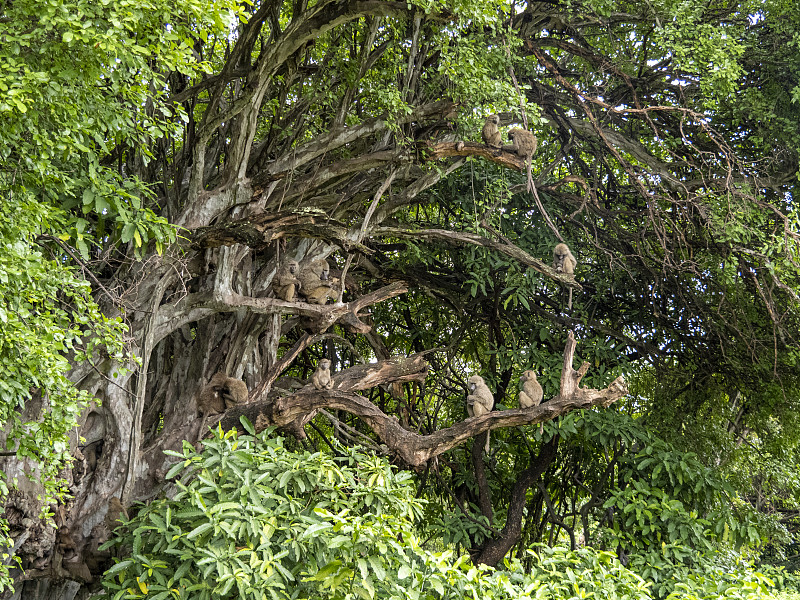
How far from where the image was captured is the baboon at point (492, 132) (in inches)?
207

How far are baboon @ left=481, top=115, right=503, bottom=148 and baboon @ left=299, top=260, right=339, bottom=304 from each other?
172 centimetres

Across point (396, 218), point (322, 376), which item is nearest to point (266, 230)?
point (322, 376)

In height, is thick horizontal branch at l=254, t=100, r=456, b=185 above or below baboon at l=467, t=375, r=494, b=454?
above

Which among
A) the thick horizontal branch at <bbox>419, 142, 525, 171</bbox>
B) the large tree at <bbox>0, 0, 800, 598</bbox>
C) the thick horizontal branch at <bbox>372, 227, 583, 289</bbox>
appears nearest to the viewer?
the large tree at <bbox>0, 0, 800, 598</bbox>

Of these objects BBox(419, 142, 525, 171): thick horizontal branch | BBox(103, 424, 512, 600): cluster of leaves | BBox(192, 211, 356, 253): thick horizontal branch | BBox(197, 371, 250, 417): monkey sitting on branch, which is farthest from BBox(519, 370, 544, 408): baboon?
BBox(197, 371, 250, 417): monkey sitting on branch

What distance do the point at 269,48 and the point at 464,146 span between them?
1.64 m

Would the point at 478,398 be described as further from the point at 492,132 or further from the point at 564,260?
the point at 492,132

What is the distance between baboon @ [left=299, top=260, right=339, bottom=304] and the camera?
565cm

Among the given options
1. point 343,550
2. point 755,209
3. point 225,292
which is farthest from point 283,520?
point 755,209

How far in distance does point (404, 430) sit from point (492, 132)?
2.42m

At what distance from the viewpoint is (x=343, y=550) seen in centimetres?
363

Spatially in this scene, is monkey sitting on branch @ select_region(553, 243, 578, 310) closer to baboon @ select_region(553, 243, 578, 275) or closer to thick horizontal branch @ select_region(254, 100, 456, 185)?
baboon @ select_region(553, 243, 578, 275)

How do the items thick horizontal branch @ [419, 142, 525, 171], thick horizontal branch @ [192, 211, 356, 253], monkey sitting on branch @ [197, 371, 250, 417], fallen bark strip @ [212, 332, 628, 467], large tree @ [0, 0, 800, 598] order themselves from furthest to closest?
1. monkey sitting on branch @ [197, 371, 250, 417]
2. thick horizontal branch @ [419, 142, 525, 171]
3. fallen bark strip @ [212, 332, 628, 467]
4. thick horizontal branch @ [192, 211, 356, 253]
5. large tree @ [0, 0, 800, 598]

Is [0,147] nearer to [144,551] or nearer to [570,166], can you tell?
[144,551]
